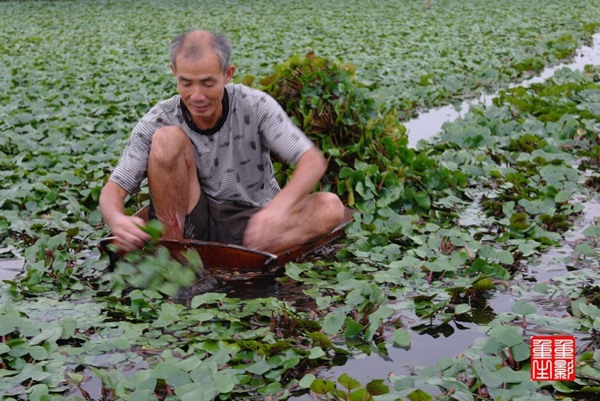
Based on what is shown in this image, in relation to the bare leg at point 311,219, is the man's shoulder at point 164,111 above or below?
Result: above

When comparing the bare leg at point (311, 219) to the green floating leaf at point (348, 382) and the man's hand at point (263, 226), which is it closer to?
the man's hand at point (263, 226)

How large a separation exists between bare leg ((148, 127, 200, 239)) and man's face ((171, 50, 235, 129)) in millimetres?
153

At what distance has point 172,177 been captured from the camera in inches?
135

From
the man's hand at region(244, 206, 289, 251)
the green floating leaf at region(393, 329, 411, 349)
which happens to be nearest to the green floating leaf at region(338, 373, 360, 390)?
the green floating leaf at region(393, 329, 411, 349)

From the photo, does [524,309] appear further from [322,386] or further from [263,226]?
[263,226]

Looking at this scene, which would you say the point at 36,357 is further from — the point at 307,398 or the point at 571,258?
the point at 571,258

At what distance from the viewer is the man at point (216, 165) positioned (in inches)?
132

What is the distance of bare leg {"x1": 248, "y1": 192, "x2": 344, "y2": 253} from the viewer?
366 centimetres

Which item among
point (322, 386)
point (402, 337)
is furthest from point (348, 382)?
point (402, 337)

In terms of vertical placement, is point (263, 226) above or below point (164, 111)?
below

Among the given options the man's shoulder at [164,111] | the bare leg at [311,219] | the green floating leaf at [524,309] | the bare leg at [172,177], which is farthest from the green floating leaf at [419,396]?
the man's shoulder at [164,111]

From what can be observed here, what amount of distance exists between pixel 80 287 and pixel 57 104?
178 inches

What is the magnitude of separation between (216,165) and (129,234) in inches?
24.1

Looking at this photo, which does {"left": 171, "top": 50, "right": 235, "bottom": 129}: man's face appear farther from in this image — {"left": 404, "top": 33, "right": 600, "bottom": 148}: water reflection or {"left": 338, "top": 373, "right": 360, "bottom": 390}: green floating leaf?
{"left": 404, "top": 33, "right": 600, "bottom": 148}: water reflection
